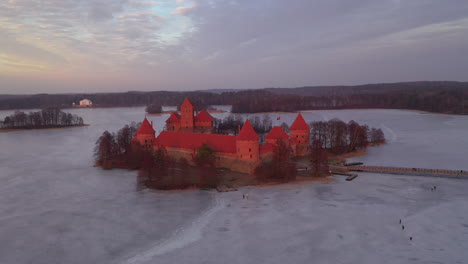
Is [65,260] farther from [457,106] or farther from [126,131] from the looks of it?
[457,106]

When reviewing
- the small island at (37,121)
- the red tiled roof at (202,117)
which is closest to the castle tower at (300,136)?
the red tiled roof at (202,117)

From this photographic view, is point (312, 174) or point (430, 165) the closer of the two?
point (312, 174)

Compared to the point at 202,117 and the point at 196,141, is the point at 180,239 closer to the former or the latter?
the point at 196,141

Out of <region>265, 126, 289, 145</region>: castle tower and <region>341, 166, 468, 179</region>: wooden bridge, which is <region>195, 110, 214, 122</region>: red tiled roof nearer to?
<region>265, 126, 289, 145</region>: castle tower

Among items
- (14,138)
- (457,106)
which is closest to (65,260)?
(14,138)

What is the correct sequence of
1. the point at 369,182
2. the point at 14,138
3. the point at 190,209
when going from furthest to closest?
the point at 14,138 < the point at 369,182 < the point at 190,209

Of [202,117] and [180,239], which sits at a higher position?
[202,117]

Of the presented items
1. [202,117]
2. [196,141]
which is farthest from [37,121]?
[196,141]
